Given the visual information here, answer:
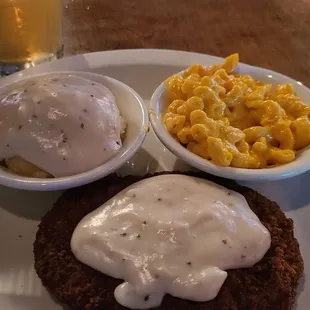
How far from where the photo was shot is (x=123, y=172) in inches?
62.5

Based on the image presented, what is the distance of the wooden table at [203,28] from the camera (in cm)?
217

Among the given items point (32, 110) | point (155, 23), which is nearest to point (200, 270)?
point (32, 110)

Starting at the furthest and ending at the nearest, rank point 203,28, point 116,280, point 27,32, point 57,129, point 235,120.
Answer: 1. point 203,28
2. point 27,32
3. point 235,120
4. point 57,129
5. point 116,280

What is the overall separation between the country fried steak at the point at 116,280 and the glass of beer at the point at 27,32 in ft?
2.48

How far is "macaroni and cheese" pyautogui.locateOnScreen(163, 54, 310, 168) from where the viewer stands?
4.81 ft

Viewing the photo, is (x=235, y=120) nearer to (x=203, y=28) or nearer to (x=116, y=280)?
(x=116, y=280)

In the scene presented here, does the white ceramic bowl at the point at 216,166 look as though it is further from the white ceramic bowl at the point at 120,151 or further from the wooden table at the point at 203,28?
the wooden table at the point at 203,28

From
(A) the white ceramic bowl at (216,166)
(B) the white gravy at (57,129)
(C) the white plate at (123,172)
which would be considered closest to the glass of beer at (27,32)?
(C) the white plate at (123,172)

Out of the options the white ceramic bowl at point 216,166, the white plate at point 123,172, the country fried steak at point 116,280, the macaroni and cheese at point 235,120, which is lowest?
the white plate at point 123,172

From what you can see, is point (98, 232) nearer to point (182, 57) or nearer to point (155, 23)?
point (182, 57)

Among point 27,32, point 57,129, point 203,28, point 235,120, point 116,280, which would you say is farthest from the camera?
point 203,28

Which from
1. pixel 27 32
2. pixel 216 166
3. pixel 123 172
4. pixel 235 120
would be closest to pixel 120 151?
pixel 123 172

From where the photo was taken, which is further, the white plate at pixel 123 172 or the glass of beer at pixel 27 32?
the glass of beer at pixel 27 32

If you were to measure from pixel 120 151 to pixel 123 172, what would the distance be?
0.15 meters
